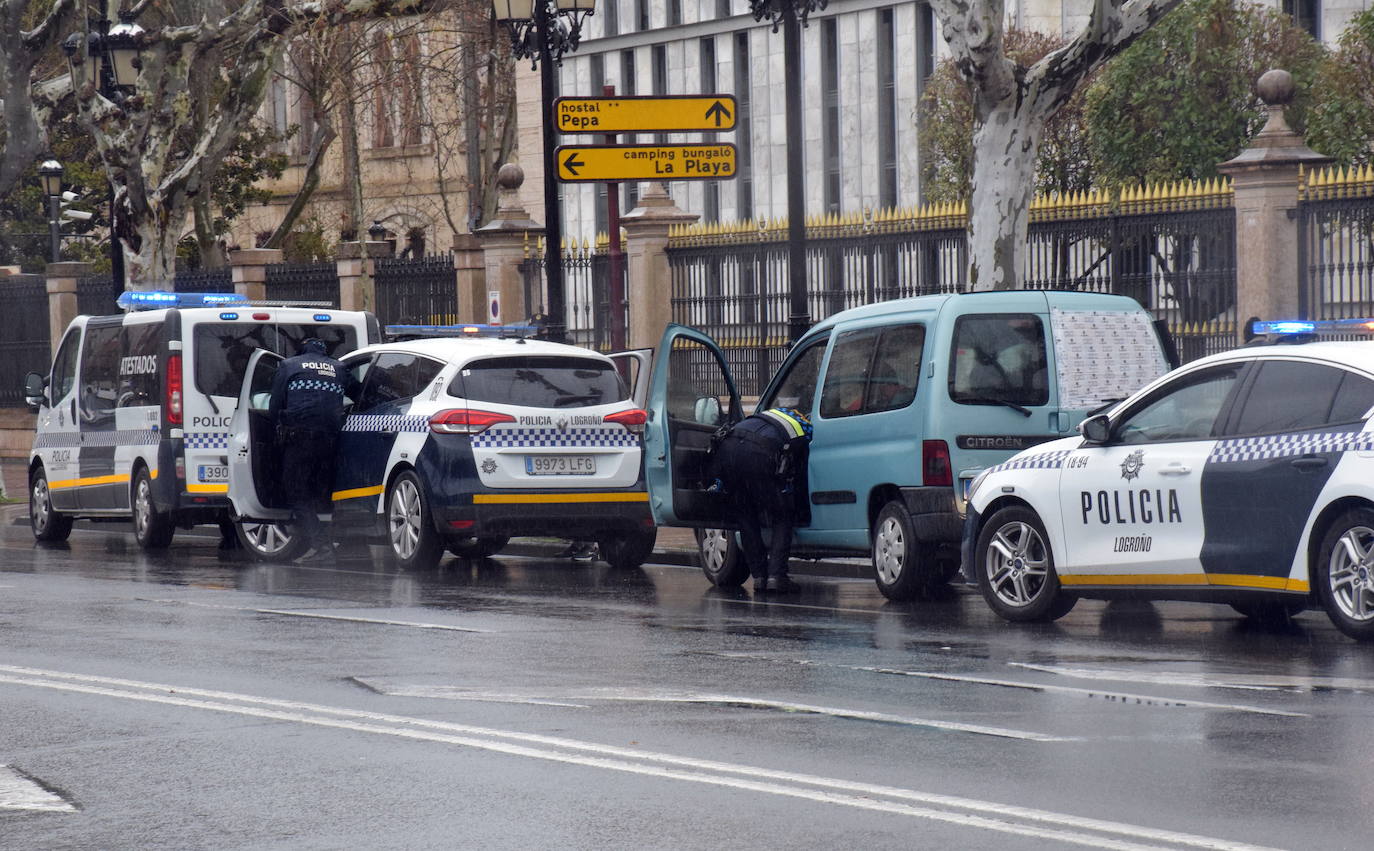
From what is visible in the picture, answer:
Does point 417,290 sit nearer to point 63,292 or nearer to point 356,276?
point 356,276

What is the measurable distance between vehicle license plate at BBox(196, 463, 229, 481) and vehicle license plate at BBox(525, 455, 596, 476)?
11.5ft

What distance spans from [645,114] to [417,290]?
10862 millimetres

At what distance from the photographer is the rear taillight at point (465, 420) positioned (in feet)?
47.9

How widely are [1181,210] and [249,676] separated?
459 inches

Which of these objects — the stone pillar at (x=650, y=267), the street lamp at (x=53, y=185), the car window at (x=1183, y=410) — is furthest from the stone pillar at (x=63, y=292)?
the car window at (x=1183, y=410)

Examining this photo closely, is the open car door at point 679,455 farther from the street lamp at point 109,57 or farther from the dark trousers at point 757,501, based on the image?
the street lamp at point 109,57

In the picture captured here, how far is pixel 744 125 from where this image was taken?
63.9 m

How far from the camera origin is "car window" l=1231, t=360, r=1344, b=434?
1002cm

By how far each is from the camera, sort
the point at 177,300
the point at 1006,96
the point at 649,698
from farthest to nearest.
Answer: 1. the point at 177,300
2. the point at 1006,96
3. the point at 649,698

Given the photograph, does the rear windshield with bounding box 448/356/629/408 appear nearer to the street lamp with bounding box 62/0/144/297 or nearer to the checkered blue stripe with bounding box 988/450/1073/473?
the checkered blue stripe with bounding box 988/450/1073/473

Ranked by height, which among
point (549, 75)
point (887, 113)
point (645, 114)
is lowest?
point (645, 114)

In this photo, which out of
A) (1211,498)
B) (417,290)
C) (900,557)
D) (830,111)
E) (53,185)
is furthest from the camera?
(830,111)

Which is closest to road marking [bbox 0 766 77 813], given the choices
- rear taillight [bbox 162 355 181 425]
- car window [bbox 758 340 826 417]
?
car window [bbox 758 340 826 417]

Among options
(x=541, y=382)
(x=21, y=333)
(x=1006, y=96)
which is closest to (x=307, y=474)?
(x=541, y=382)
